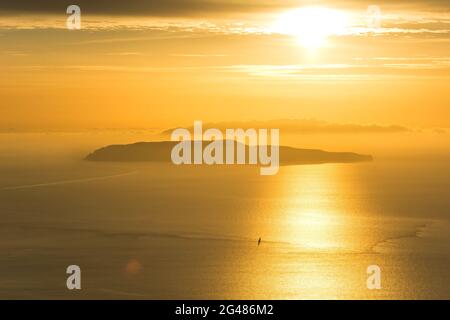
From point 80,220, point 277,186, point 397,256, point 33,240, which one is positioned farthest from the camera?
point 277,186

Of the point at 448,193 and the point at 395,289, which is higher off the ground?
the point at 448,193

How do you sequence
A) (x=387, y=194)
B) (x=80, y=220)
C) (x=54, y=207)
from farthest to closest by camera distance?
(x=387, y=194) < (x=54, y=207) < (x=80, y=220)

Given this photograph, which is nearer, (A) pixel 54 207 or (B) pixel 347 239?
(B) pixel 347 239

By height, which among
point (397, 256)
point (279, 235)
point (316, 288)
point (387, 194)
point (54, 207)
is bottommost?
point (316, 288)

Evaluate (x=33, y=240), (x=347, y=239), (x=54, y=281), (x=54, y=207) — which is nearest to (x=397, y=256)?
(x=347, y=239)

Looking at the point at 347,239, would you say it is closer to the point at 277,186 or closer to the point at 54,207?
the point at 54,207

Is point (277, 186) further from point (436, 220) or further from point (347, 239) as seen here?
point (347, 239)

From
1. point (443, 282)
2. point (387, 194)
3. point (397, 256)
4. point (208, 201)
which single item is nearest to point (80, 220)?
point (208, 201)
